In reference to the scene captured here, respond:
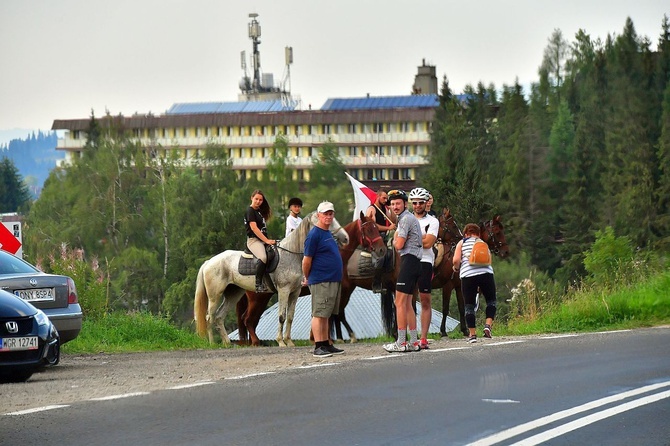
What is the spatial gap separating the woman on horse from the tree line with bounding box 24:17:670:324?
69.4m

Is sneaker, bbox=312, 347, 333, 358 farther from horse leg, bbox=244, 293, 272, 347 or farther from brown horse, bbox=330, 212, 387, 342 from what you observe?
horse leg, bbox=244, 293, 272, 347

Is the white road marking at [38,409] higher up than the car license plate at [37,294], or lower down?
lower down

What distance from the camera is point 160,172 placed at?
109 m

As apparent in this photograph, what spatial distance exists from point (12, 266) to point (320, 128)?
567 ft

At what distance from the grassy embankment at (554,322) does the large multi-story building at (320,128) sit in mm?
155636

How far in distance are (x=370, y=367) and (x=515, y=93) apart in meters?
112

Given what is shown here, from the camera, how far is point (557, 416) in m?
12.3

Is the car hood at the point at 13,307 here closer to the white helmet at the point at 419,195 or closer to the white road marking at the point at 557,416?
the white helmet at the point at 419,195

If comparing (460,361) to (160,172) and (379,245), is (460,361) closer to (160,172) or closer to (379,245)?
(379,245)

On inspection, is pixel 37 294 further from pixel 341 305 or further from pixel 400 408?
pixel 341 305

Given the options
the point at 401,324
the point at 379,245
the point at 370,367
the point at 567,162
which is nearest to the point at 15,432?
the point at 370,367

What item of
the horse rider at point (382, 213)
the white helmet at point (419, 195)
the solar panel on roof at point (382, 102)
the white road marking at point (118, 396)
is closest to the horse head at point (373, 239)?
the white helmet at point (419, 195)

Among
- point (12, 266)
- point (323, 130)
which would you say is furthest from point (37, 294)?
point (323, 130)

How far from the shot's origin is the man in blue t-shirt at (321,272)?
60.2 ft
